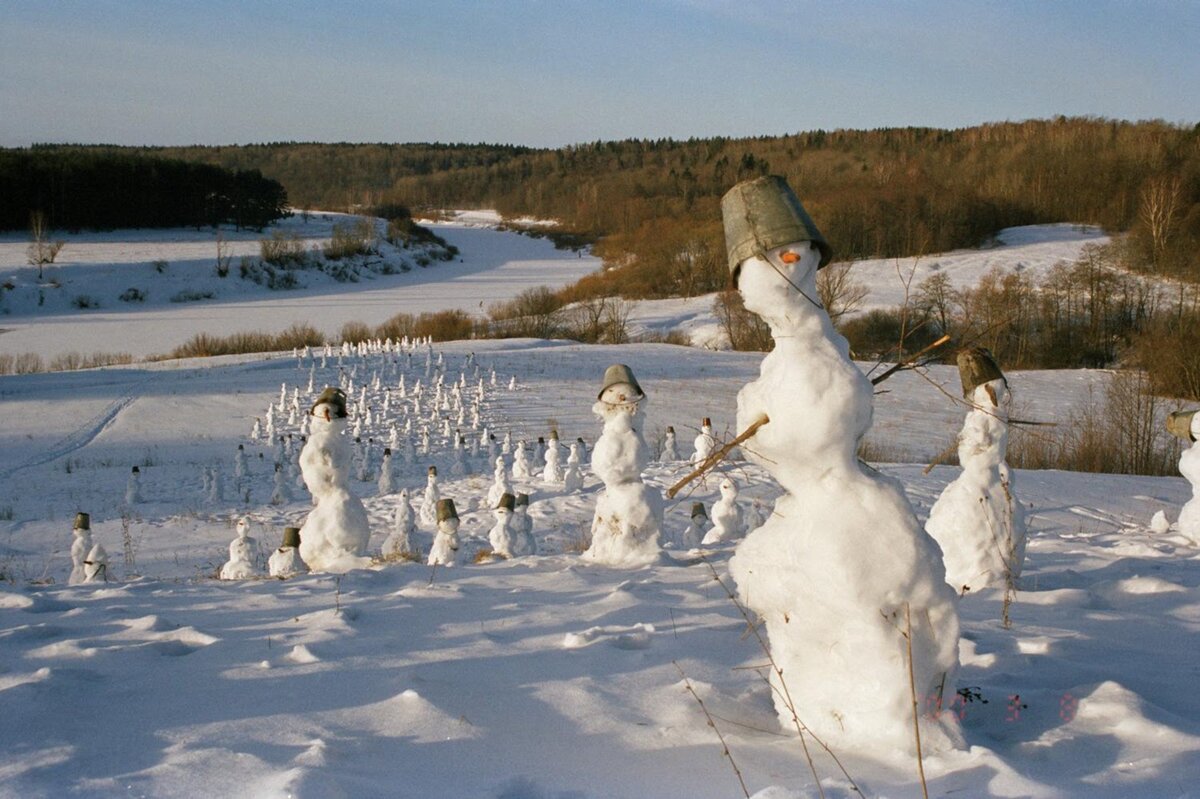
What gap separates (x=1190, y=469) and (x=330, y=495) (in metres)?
7.36

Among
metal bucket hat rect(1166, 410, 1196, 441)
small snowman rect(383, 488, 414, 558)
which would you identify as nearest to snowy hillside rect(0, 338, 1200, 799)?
metal bucket hat rect(1166, 410, 1196, 441)

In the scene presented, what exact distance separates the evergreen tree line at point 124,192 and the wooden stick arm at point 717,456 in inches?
2318

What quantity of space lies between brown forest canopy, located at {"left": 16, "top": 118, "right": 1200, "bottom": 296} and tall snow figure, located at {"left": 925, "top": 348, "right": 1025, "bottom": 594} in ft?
36.2

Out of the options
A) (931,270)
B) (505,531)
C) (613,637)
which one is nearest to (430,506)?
(505,531)

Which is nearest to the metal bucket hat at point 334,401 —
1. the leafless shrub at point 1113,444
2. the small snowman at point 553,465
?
the small snowman at point 553,465

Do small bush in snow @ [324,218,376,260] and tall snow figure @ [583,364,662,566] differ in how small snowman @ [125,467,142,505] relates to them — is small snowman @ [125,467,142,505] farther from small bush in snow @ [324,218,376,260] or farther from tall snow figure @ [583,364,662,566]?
small bush in snow @ [324,218,376,260]

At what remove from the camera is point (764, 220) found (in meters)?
2.93

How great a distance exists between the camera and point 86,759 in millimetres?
2615

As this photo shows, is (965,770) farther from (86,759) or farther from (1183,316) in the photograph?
(1183,316)

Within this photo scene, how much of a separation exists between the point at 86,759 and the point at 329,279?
57.6 meters

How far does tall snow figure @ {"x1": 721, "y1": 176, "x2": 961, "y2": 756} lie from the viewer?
9.42ft

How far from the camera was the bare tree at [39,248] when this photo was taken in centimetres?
4490

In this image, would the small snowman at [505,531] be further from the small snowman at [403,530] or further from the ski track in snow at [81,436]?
the ski track in snow at [81,436]

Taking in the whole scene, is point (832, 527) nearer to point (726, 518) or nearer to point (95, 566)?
point (726, 518)
